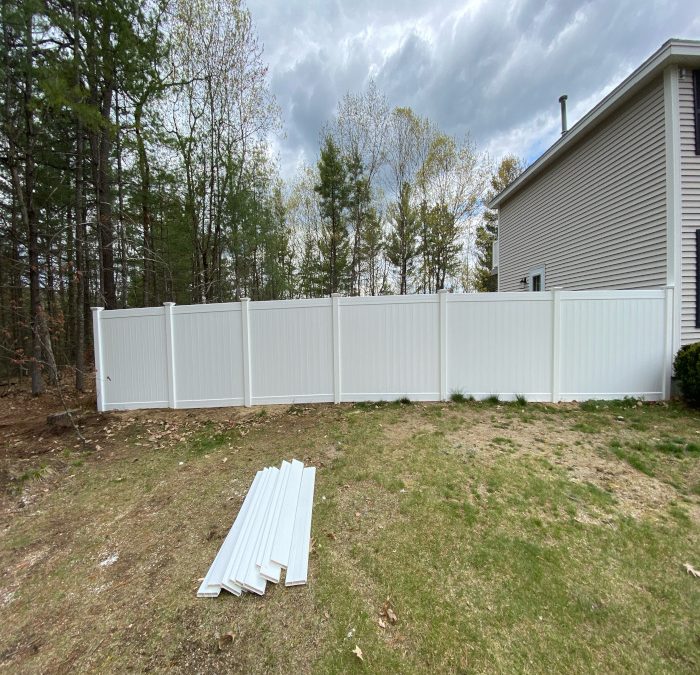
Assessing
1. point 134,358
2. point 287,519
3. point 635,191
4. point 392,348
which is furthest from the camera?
point 635,191

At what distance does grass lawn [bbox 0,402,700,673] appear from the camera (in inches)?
59.1

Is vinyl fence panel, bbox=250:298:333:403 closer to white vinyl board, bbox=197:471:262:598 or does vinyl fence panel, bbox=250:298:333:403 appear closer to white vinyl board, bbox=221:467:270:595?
white vinyl board, bbox=221:467:270:595

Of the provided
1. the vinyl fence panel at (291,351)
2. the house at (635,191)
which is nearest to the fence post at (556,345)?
the house at (635,191)

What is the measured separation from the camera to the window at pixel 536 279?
27.6 feet

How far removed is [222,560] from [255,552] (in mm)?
211

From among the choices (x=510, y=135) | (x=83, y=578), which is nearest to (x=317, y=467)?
(x=83, y=578)

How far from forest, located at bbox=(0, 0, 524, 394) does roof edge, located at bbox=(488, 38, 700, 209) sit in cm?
656

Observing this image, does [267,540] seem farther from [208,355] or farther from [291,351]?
[208,355]

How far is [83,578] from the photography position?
6.68ft

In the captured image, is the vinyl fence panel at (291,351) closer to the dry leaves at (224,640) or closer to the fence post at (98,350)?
the fence post at (98,350)

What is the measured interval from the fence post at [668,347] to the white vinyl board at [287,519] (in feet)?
19.1

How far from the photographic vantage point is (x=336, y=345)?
5188 mm

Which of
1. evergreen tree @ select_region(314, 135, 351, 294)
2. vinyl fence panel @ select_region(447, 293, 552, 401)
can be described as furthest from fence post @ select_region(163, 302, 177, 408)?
evergreen tree @ select_region(314, 135, 351, 294)

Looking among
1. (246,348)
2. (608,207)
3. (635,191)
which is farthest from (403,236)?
(246,348)
